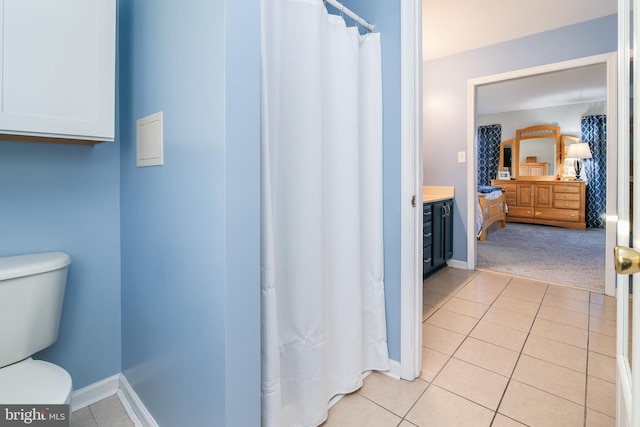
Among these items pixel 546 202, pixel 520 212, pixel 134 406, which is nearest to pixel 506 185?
pixel 520 212

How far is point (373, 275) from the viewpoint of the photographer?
5.23ft

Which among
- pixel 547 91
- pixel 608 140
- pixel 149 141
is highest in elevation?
pixel 547 91

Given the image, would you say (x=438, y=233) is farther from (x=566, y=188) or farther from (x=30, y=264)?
(x=566, y=188)

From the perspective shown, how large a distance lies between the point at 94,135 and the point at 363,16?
135 centimetres

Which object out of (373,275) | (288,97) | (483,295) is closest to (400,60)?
(288,97)

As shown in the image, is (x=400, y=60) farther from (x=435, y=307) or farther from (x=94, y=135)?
(x=435, y=307)

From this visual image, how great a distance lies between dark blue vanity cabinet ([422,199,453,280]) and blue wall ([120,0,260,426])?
222 cm

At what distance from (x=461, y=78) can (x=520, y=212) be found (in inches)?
165

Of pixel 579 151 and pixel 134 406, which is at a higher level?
pixel 579 151

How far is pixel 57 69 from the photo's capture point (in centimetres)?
111

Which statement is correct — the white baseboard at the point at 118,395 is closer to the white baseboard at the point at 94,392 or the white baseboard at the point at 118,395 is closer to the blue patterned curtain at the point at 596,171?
the white baseboard at the point at 94,392

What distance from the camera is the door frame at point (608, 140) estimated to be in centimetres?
261

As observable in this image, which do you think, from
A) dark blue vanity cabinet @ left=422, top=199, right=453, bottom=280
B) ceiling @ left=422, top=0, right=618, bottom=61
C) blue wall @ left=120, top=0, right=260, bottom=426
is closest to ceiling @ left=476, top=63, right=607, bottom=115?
ceiling @ left=422, top=0, right=618, bottom=61

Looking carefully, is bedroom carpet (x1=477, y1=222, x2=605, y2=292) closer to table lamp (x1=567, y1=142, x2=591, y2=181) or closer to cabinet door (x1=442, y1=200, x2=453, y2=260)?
cabinet door (x1=442, y1=200, x2=453, y2=260)
